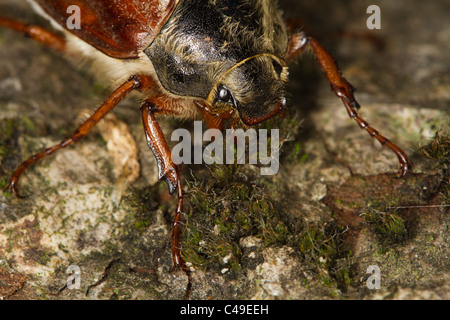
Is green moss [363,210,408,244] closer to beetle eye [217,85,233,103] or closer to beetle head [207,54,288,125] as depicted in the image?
beetle head [207,54,288,125]

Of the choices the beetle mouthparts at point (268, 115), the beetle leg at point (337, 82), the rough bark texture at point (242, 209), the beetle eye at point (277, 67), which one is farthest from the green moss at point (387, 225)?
the beetle eye at point (277, 67)

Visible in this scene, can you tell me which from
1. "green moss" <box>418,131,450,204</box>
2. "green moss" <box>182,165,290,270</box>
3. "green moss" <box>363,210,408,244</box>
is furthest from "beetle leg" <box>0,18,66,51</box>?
"green moss" <box>418,131,450,204</box>

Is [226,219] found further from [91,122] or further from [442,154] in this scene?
[442,154]

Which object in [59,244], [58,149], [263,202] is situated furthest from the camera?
[58,149]

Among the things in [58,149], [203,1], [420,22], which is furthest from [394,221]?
[420,22]

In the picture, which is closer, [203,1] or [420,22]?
[203,1]

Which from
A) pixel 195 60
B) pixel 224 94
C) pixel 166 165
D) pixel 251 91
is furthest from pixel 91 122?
pixel 251 91

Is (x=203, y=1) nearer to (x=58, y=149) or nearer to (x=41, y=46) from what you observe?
(x=58, y=149)
